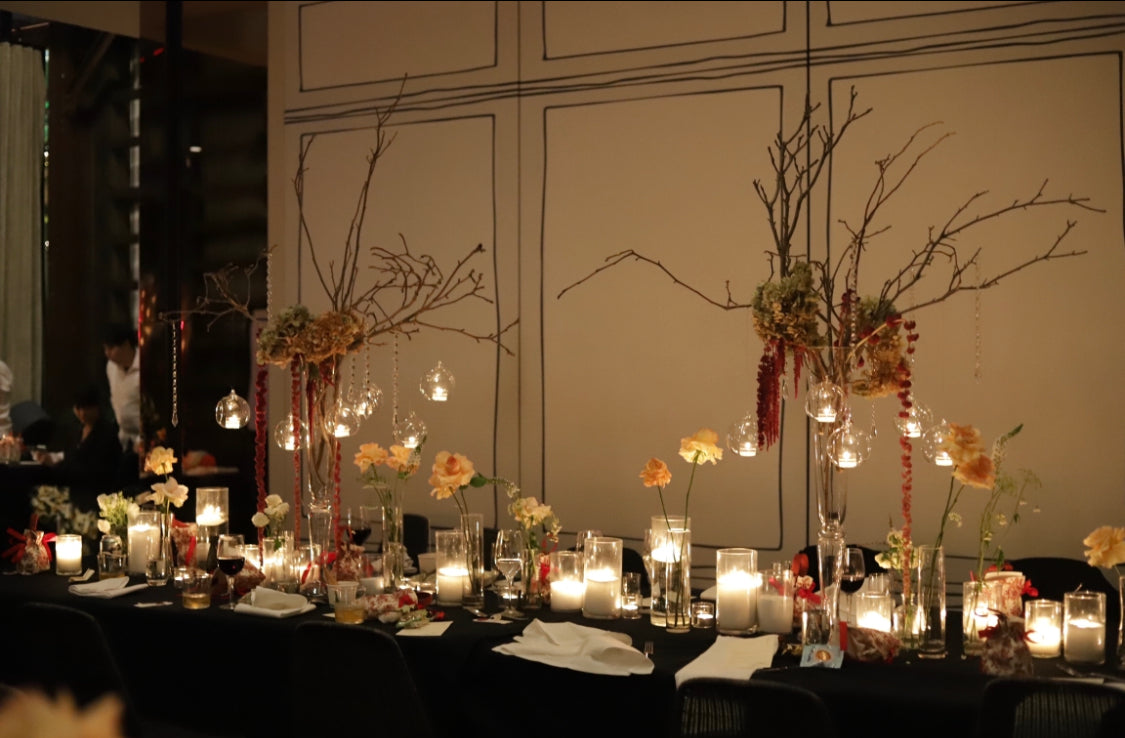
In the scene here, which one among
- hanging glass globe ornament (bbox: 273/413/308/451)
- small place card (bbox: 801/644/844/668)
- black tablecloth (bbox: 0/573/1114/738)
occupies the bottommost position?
black tablecloth (bbox: 0/573/1114/738)

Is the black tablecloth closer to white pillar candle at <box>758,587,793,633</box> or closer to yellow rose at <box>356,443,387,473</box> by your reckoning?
white pillar candle at <box>758,587,793,633</box>

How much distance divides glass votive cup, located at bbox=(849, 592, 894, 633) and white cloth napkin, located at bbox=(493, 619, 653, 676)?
603mm

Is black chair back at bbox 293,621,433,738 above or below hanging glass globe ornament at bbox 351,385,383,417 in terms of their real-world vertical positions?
below

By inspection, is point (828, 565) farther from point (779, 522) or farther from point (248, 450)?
point (248, 450)

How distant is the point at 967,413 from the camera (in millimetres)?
4797

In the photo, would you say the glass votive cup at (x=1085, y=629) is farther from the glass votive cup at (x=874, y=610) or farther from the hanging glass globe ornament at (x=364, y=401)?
the hanging glass globe ornament at (x=364, y=401)

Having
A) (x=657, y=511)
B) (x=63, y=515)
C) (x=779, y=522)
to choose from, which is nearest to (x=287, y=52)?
(x=63, y=515)

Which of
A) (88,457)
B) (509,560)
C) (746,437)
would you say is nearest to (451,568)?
(509,560)

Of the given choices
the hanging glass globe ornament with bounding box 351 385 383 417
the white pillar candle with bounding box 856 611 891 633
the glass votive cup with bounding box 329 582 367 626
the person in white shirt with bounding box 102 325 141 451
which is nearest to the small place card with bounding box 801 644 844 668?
the white pillar candle with bounding box 856 611 891 633

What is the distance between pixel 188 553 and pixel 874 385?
8.11 feet

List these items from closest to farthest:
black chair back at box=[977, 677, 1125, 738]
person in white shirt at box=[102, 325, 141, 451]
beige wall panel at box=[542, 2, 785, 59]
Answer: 1. black chair back at box=[977, 677, 1125, 738]
2. beige wall panel at box=[542, 2, 785, 59]
3. person in white shirt at box=[102, 325, 141, 451]

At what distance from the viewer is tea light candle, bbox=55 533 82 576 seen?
4.35 metres

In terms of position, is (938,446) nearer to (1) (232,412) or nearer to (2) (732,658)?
(2) (732,658)

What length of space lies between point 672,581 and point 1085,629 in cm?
110
